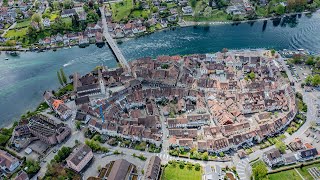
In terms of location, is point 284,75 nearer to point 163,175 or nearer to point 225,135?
point 225,135

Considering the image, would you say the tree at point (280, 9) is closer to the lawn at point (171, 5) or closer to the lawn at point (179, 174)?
the lawn at point (171, 5)

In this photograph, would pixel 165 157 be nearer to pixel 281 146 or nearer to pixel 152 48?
pixel 281 146

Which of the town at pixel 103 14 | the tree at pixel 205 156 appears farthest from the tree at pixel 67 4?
the tree at pixel 205 156

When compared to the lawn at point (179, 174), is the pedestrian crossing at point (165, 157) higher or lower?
higher

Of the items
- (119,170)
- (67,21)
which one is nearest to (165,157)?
(119,170)

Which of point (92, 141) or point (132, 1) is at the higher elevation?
point (132, 1)

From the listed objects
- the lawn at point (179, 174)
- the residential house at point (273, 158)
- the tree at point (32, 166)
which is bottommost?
the tree at point (32, 166)

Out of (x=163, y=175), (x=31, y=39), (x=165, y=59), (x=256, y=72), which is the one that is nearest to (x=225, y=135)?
(x=163, y=175)

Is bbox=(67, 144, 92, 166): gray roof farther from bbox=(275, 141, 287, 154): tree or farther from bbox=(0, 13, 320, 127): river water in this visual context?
bbox=(275, 141, 287, 154): tree
